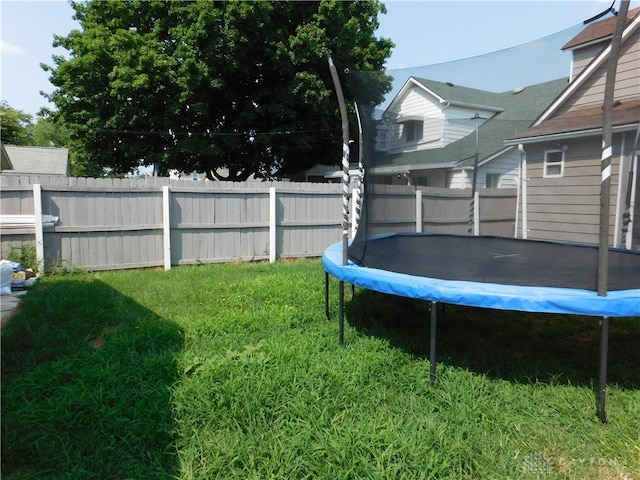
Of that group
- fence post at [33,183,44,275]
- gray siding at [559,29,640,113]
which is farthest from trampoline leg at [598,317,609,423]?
fence post at [33,183,44,275]

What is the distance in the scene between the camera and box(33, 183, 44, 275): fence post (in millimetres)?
4633

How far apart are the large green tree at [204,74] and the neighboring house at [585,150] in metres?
9.07

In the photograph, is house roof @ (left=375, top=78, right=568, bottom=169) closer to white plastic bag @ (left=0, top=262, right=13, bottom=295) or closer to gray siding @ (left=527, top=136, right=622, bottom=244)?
gray siding @ (left=527, top=136, right=622, bottom=244)

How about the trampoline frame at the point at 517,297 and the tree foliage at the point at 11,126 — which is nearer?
the trampoline frame at the point at 517,297

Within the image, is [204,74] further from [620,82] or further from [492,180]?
[620,82]

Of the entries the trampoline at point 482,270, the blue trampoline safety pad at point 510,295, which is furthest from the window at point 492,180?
the blue trampoline safety pad at point 510,295

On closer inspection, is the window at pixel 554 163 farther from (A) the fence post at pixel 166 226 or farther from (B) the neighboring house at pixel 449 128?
(A) the fence post at pixel 166 226

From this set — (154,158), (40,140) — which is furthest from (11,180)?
(40,140)

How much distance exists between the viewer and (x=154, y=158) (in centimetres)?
1263

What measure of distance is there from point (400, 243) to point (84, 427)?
8.01ft

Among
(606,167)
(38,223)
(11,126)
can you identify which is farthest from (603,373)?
(11,126)

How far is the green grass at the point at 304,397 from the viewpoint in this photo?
1654 millimetres

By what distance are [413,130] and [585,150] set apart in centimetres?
116

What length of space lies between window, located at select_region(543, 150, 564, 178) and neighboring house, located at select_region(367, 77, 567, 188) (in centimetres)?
20
